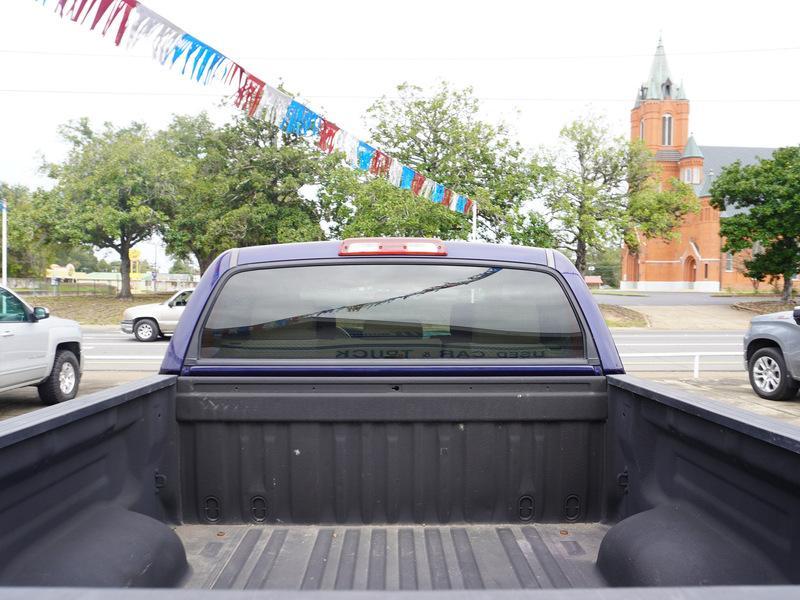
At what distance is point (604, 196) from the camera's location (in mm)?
34344

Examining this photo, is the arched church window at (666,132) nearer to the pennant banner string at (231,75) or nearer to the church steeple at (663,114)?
the church steeple at (663,114)

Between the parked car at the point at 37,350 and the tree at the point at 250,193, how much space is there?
73.4 feet

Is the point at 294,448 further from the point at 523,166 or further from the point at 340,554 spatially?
the point at 523,166

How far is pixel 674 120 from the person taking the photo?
7100cm

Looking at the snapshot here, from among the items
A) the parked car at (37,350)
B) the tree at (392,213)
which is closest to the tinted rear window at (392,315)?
the parked car at (37,350)

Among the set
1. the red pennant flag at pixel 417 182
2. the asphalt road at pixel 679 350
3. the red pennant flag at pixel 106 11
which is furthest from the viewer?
the red pennant flag at pixel 417 182

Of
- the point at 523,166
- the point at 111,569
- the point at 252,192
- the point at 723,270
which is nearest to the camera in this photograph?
the point at 111,569

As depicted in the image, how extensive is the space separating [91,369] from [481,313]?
12.6 metres

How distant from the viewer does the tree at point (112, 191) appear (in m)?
32.1

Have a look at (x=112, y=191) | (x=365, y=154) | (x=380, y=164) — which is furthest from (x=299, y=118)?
(x=112, y=191)

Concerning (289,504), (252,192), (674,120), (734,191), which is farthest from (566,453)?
(674,120)

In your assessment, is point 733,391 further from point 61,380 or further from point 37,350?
A: point 37,350

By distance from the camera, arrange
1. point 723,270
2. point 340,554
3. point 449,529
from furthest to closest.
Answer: point 723,270 → point 449,529 → point 340,554

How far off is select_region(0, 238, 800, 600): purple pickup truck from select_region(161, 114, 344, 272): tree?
94.4 feet
